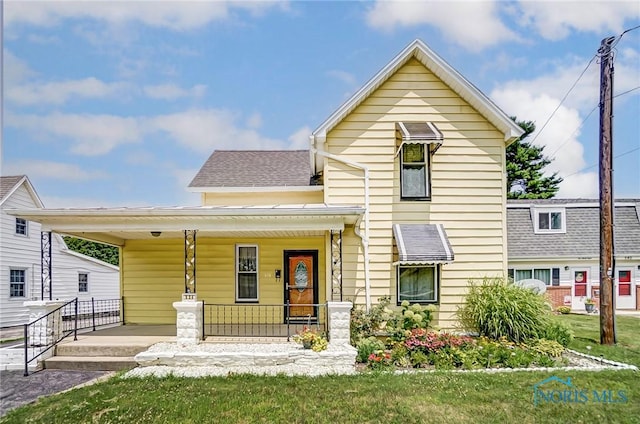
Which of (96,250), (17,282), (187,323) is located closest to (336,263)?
(187,323)

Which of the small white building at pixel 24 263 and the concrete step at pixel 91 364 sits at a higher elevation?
the small white building at pixel 24 263

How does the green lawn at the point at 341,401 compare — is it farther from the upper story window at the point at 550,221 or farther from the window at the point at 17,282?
the window at the point at 17,282

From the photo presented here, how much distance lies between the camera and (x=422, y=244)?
408 inches

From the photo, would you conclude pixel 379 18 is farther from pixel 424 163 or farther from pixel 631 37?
pixel 631 37

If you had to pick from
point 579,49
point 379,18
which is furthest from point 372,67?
point 579,49

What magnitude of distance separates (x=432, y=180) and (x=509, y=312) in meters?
3.78

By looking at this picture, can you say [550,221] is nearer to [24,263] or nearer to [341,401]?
[341,401]

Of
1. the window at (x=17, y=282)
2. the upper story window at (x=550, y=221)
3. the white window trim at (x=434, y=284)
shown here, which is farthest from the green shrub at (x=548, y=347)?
the window at (x=17, y=282)

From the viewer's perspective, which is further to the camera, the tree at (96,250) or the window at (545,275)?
the tree at (96,250)

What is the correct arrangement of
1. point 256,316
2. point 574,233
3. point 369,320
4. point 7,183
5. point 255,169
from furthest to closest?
1. point 574,233
2. point 7,183
3. point 255,169
4. point 256,316
5. point 369,320

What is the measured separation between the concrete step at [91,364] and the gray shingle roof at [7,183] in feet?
41.3

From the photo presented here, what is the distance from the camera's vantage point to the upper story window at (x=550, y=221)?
20.3 meters

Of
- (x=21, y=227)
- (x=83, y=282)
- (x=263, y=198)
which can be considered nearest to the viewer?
(x=263, y=198)

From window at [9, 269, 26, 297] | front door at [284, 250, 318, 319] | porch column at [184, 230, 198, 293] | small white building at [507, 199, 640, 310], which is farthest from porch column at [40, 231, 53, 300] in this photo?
small white building at [507, 199, 640, 310]
